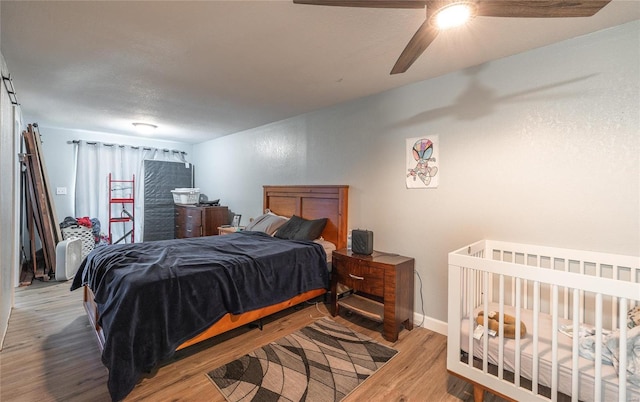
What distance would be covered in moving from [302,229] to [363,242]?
0.86m

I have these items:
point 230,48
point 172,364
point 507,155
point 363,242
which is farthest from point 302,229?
point 507,155

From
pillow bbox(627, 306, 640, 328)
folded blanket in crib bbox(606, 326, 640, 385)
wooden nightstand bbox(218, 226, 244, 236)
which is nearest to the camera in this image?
folded blanket in crib bbox(606, 326, 640, 385)

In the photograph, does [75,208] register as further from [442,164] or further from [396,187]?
[442,164]

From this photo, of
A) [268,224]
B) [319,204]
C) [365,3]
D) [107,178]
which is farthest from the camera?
[107,178]

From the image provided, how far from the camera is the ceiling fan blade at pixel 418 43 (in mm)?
1280

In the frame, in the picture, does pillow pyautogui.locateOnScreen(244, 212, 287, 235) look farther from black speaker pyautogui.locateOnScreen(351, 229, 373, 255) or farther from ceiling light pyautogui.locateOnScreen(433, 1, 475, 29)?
ceiling light pyautogui.locateOnScreen(433, 1, 475, 29)

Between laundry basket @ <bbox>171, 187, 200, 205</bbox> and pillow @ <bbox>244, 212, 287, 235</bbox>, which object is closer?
pillow @ <bbox>244, 212, 287, 235</bbox>

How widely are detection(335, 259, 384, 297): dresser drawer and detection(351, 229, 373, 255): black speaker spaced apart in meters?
0.15

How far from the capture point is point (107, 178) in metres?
5.17

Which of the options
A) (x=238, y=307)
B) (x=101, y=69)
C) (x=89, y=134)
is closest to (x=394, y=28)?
(x=238, y=307)

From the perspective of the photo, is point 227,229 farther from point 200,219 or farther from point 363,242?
point 363,242

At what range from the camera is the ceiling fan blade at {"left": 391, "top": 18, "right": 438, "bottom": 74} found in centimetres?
128

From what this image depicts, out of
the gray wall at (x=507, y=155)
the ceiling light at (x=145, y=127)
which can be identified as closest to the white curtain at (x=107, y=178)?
the ceiling light at (x=145, y=127)


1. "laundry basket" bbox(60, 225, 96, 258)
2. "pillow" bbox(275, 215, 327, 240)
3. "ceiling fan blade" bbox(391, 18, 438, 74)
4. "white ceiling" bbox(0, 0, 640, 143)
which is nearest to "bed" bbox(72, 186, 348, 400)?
"pillow" bbox(275, 215, 327, 240)
